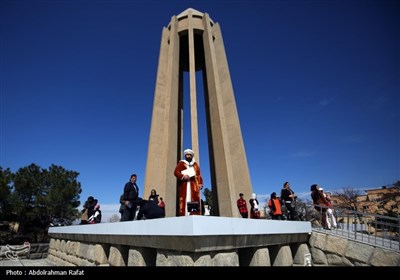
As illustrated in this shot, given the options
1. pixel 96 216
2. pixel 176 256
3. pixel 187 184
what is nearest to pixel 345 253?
pixel 187 184

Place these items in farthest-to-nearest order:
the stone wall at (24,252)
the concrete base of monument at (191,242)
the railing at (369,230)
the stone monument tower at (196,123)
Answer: the stone monument tower at (196,123) < the stone wall at (24,252) < the railing at (369,230) < the concrete base of monument at (191,242)

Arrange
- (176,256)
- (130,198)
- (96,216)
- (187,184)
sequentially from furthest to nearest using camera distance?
(96,216), (130,198), (187,184), (176,256)

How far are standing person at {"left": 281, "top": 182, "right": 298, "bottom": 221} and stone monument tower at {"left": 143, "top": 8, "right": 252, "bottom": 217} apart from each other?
438 cm

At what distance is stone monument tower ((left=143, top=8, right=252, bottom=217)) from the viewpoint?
465 inches

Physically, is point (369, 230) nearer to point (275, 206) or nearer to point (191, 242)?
point (275, 206)

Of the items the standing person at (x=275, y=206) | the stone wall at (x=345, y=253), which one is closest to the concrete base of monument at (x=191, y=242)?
the stone wall at (x=345, y=253)

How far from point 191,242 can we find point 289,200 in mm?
4890

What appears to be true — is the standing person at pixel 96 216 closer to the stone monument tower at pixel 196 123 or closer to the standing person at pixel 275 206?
the stone monument tower at pixel 196 123

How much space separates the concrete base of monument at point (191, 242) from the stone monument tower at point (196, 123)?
19.5 ft

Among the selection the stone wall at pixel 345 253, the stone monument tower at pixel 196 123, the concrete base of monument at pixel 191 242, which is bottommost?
the stone wall at pixel 345 253

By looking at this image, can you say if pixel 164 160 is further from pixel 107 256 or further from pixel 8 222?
pixel 8 222

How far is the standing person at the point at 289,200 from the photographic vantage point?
21.8 ft

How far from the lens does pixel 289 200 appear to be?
6.73m
